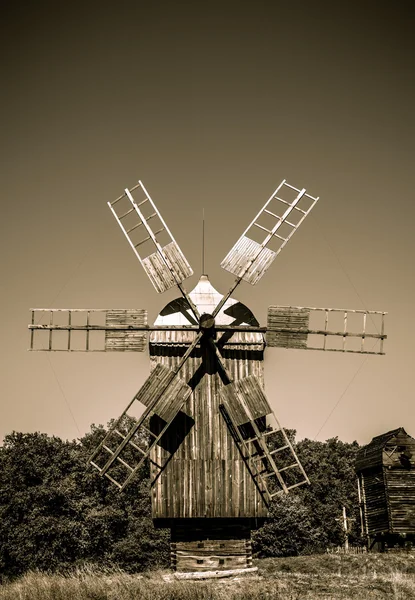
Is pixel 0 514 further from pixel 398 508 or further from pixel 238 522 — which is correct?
pixel 238 522

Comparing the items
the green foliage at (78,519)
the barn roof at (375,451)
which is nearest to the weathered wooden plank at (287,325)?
the barn roof at (375,451)

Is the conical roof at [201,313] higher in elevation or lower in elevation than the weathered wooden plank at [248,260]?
lower

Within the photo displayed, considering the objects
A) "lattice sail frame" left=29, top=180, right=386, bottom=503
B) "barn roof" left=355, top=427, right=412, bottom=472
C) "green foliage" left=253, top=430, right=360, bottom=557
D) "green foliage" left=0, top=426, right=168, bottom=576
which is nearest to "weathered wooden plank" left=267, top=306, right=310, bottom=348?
"lattice sail frame" left=29, top=180, right=386, bottom=503

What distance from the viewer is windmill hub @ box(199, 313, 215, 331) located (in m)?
25.1

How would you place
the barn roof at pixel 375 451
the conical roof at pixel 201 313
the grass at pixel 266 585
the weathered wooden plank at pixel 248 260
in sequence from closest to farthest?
the grass at pixel 266 585
the conical roof at pixel 201 313
the weathered wooden plank at pixel 248 260
the barn roof at pixel 375 451

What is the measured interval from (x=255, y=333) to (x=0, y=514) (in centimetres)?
2753

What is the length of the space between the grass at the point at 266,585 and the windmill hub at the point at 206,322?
680 cm

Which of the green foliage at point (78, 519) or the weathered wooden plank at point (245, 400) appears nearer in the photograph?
the weathered wooden plank at point (245, 400)

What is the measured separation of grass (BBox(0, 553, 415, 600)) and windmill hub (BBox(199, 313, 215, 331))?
6.80 meters

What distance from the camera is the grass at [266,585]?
21.5 m

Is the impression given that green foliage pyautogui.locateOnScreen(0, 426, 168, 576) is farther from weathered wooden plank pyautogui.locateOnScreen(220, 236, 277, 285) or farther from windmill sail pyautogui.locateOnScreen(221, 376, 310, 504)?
weathered wooden plank pyautogui.locateOnScreen(220, 236, 277, 285)

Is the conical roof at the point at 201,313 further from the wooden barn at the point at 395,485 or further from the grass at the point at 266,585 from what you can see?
the wooden barn at the point at 395,485

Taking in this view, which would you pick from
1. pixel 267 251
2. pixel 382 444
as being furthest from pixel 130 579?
pixel 382 444

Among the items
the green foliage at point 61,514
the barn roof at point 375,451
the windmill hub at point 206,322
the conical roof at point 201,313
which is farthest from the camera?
the green foliage at point 61,514
